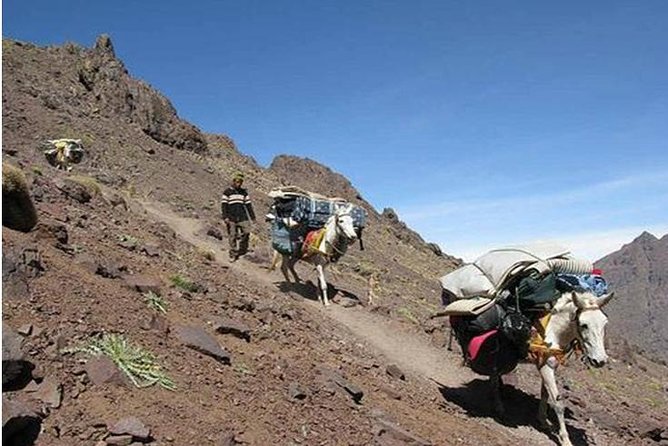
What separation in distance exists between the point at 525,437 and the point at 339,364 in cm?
345

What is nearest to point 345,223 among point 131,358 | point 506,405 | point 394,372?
point 394,372

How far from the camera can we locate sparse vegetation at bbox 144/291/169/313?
8.34 meters

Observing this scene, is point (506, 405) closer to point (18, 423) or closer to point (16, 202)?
point (16, 202)

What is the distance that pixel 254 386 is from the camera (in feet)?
24.3

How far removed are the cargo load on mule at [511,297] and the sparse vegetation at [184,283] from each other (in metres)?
4.61

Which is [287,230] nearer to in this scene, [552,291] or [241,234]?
[241,234]

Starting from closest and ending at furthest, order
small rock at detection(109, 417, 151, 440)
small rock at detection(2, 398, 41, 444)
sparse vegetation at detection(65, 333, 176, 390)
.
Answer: small rock at detection(2, 398, 41, 444)
small rock at detection(109, 417, 151, 440)
sparse vegetation at detection(65, 333, 176, 390)

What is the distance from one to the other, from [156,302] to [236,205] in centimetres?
1123

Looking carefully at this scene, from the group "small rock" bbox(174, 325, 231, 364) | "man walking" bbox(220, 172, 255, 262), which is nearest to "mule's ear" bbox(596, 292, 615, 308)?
"small rock" bbox(174, 325, 231, 364)

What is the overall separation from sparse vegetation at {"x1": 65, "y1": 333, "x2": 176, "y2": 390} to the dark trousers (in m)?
13.5

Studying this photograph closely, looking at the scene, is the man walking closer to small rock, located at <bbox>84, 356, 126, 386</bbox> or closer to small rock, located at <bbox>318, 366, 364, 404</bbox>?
small rock, located at <bbox>318, 366, 364, 404</bbox>

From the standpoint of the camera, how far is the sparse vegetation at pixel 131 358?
20.4ft

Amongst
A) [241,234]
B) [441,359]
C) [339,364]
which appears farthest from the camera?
[241,234]

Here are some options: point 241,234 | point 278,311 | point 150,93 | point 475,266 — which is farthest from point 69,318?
point 150,93
